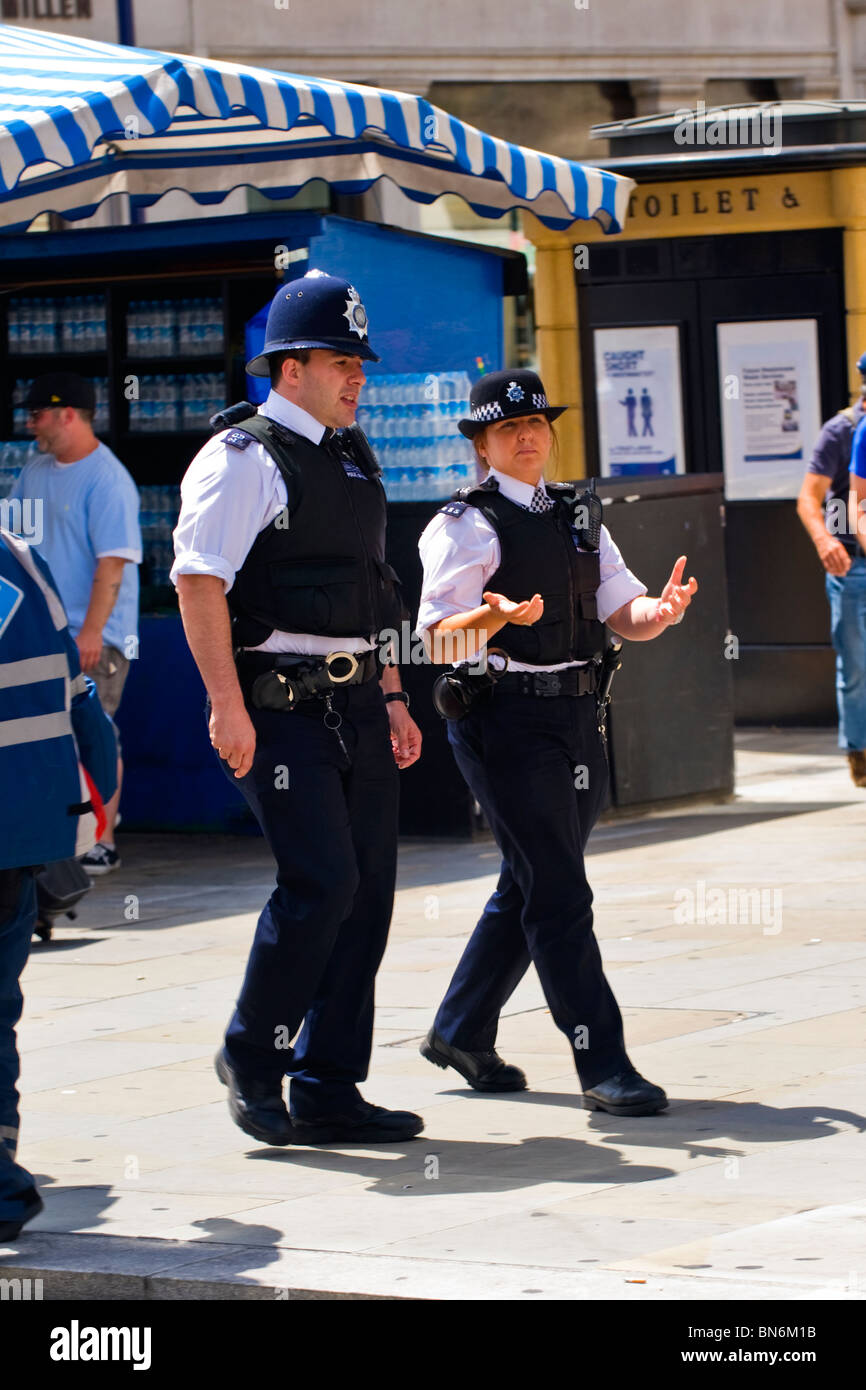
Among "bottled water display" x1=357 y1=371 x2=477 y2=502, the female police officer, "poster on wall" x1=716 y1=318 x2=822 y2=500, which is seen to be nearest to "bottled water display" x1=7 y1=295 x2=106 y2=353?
"bottled water display" x1=357 y1=371 x2=477 y2=502

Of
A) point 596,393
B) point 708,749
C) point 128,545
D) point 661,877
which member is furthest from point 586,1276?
point 596,393

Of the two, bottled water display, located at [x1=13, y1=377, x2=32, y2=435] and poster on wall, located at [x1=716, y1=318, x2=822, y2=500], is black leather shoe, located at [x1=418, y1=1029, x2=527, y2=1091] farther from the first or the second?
poster on wall, located at [x1=716, y1=318, x2=822, y2=500]

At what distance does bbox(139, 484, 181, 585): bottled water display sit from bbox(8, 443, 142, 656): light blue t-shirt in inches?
57.9

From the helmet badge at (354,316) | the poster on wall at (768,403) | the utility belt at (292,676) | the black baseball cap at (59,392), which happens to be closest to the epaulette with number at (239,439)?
the helmet badge at (354,316)

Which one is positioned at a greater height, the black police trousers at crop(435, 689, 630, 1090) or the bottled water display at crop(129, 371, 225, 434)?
the bottled water display at crop(129, 371, 225, 434)

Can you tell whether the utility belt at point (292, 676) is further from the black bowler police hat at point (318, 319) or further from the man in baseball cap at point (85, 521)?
the man in baseball cap at point (85, 521)

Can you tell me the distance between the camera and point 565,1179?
5102mm

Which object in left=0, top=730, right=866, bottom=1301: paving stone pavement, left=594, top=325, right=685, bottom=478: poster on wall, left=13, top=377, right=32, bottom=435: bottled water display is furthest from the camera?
left=594, top=325, right=685, bottom=478: poster on wall

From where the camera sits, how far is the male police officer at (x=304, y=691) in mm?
5367

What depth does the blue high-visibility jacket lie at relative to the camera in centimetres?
495

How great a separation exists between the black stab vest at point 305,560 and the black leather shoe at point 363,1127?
1.14 m

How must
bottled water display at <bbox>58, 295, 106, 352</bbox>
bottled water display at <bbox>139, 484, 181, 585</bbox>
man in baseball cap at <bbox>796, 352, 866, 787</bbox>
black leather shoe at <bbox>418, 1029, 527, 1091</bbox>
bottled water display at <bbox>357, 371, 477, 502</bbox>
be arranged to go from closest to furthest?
black leather shoe at <bbox>418, 1029, 527, 1091</bbox> → bottled water display at <bbox>357, 371, 477, 502</bbox> → man in baseball cap at <bbox>796, 352, 866, 787</bbox> → bottled water display at <bbox>139, 484, 181, 585</bbox> → bottled water display at <bbox>58, 295, 106, 352</bbox>
